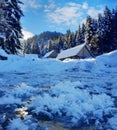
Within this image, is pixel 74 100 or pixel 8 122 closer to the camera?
pixel 8 122

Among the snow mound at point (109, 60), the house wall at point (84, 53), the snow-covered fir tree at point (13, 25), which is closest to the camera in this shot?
the snow mound at point (109, 60)

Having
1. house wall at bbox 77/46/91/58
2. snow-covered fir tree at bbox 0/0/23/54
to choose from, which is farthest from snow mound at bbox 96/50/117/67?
house wall at bbox 77/46/91/58

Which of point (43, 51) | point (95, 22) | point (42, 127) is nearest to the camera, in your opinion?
point (42, 127)

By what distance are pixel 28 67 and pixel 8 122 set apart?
1399 cm

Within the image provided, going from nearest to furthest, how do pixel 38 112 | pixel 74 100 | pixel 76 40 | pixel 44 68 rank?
pixel 38 112 → pixel 74 100 → pixel 44 68 → pixel 76 40

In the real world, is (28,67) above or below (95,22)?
below

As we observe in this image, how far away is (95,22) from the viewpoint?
58562 mm

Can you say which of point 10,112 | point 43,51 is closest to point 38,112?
point 10,112

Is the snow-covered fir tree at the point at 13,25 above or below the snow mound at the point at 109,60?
above

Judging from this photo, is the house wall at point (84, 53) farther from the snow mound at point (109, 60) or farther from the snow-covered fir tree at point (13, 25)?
the snow mound at point (109, 60)

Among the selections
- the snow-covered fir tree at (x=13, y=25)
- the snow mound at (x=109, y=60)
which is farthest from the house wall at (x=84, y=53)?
the snow mound at (x=109, y=60)

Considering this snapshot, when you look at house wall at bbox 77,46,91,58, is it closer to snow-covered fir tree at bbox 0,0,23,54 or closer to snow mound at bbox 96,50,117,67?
snow-covered fir tree at bbox 0,0,23,54

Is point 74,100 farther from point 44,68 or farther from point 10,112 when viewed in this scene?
point 44,68

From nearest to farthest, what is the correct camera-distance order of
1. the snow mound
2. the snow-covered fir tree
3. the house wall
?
the snow mound
the snow-covered fir tree
the house wall
